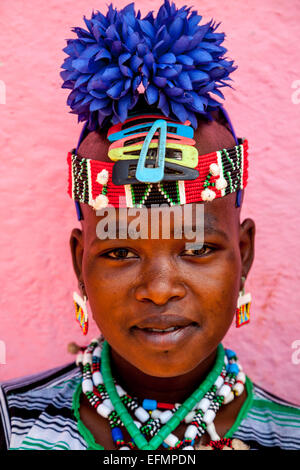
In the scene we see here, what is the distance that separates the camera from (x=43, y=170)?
260 cm

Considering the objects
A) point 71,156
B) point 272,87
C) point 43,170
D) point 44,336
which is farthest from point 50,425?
point 272,87

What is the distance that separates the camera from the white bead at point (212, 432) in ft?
6.31

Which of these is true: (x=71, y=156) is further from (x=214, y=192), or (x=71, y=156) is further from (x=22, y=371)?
(x=22, y=371)

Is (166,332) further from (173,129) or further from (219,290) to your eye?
(173,129)

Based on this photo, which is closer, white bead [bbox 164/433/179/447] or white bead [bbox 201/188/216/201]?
white bead [bbox 201/188/216/201]

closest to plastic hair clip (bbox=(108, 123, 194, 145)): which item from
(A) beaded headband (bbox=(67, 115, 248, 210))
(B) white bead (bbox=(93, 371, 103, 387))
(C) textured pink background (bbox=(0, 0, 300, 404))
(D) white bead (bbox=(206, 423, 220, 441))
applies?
(A) beaded headband (bbox=(67, 115, 248, 210))

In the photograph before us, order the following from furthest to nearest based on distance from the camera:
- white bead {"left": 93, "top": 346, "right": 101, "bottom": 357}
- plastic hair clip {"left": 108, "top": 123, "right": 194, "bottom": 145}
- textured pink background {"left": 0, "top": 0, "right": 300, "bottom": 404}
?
1. textured pink background {"left": 0, "top": 0, "right": 300, "bottom": 404}
2. white bead {"left": 93, "top": 346, "right": 101, "bottom": 357}
3. plastic hair clip {"left": 108, "top": 123, "right": 194, "bottom": 145}

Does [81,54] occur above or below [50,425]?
above

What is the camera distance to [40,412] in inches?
82.7

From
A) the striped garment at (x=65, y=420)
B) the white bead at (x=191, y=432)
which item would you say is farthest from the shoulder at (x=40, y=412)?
the white bead at (x=191, y=432)

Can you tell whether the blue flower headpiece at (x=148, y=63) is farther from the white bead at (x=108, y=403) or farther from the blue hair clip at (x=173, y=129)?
the white bead at (x=108, y=403)

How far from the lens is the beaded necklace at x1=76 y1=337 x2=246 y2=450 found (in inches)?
74.2

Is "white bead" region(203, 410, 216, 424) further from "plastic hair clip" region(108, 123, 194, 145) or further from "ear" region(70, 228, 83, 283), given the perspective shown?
"plastic hair clip" region(108, 123, 194, 145)
